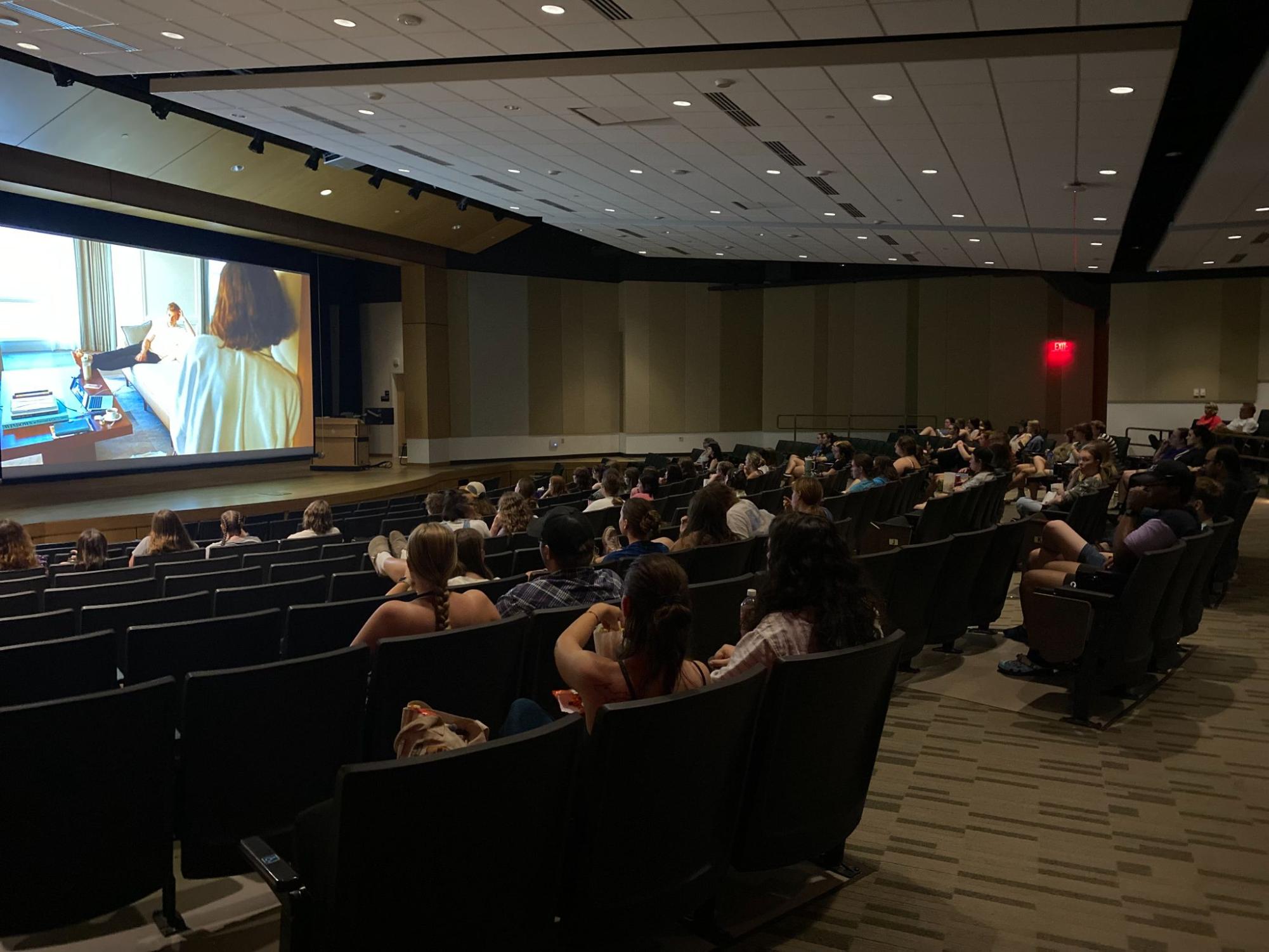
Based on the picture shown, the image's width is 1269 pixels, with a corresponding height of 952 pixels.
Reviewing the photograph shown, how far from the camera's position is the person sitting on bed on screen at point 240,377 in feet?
50.2

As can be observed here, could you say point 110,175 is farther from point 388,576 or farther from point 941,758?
point 941,758

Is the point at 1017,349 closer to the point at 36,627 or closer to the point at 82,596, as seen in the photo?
the point at 82,596

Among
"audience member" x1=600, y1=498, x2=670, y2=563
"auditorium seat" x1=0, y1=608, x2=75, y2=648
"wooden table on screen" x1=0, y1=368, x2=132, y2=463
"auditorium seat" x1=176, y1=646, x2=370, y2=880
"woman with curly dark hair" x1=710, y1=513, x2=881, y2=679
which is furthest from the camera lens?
"wooden table on screen" x1=0, y1=368, x2=132, y2=463

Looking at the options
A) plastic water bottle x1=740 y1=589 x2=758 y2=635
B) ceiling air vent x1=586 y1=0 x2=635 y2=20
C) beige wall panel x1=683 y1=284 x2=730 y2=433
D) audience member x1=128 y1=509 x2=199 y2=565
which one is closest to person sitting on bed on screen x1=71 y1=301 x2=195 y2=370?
audience member x1=128 y1=509 x2=199 y2=565

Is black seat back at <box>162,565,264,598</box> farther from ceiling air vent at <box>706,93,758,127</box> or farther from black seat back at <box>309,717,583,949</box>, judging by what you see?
ceiling air vent at <box>706,93,758,127</box>

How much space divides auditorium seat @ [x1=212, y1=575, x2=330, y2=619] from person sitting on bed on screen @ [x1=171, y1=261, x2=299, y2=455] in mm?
11426

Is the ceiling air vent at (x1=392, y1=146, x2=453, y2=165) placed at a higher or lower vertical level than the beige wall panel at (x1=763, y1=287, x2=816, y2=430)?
higher

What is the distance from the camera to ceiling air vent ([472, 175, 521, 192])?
12875 mm

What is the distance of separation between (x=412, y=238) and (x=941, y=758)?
16.7m

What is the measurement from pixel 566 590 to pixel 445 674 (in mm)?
680

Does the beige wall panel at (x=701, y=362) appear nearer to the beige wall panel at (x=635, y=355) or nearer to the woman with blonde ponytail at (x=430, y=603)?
the beige wall panel at (x=635, y=355)

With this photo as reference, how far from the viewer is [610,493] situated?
797 cm

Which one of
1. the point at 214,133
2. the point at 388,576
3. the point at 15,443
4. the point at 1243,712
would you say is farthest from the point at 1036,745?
the point at 15,443

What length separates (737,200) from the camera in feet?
42.4
